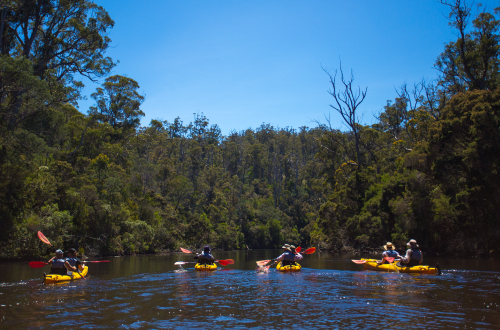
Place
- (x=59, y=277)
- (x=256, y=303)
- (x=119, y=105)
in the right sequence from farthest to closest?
(x=119, y=105) → (x=59, y=277) → (x=256, y=303)

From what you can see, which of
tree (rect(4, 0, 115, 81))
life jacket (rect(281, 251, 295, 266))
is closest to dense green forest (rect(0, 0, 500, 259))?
tree (rect(4, 0, 115, 81))

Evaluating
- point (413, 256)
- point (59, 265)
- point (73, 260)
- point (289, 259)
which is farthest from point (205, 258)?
Result: point (413, 256)

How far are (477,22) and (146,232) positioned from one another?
33.2 metres

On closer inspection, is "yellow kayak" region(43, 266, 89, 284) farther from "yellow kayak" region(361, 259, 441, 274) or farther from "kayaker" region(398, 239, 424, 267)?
"kayaker" region(398, 239, 424, 267)

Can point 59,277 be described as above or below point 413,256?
below

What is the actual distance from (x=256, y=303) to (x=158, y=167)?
4424 cm

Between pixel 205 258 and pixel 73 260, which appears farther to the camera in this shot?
pixel 205 258

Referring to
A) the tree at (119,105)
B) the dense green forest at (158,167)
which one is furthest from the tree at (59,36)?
the tree at (119,105)

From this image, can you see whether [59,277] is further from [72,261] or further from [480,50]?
[480,50]

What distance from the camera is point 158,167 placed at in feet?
167

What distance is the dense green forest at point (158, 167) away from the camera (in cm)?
2080

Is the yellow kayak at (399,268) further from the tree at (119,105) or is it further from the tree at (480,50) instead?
the tree at (119,105)

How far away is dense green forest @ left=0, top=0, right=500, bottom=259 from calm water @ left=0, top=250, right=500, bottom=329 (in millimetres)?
9958

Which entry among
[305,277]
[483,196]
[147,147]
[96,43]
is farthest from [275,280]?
[147,147]
